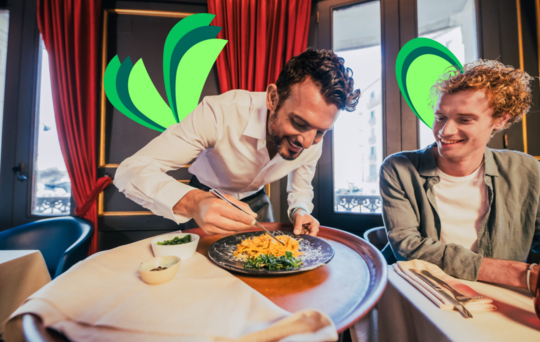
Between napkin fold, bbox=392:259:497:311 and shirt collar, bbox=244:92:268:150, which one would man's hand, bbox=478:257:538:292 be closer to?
napkin fold, bbox=392:259:497:311

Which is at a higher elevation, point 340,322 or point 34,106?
point 34,106

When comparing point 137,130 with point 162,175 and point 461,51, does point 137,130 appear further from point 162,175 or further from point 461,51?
point 461,51

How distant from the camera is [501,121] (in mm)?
1271

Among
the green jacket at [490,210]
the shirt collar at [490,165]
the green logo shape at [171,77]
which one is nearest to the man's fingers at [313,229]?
the green jacket at [490,210]

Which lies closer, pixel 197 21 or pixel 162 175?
pixel 162 175

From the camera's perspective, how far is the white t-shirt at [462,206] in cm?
130

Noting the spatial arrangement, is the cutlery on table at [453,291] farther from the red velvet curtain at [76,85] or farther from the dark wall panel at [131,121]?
the red velvet curtain at [76,85]

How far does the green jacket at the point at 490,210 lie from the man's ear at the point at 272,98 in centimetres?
87

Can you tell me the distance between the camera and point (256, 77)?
9.21 ft

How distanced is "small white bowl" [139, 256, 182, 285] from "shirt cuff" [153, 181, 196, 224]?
28 centimetres

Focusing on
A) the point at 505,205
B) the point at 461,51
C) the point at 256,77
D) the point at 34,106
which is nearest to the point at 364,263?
the point at 505,205

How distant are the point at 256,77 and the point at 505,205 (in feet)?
8.08

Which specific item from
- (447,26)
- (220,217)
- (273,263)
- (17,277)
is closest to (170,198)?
(220,217)

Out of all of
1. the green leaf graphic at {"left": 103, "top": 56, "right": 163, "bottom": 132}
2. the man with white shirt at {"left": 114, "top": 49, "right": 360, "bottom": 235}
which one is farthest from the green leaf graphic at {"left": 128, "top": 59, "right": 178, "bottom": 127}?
the man with white shirt at {"left": 114, "top": 49, "right": 360, "bottom": 235}
